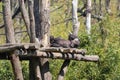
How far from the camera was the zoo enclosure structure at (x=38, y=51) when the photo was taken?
28.0ft

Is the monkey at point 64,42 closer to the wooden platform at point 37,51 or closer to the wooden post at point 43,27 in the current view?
the wooden post at point 43,27

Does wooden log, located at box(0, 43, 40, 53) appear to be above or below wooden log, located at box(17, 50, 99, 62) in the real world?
above

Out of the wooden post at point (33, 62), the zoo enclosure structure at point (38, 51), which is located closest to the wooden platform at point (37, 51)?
the zoo enclosure structure at point (38, 51)

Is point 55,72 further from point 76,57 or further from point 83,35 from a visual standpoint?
point 76,57

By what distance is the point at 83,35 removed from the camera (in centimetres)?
1220

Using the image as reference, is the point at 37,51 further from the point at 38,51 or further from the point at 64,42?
the point at 64,42

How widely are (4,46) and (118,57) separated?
397cm

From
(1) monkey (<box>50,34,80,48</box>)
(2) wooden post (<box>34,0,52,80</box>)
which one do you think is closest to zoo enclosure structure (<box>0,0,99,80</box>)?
(2) wooden post (<box>34,0,52,80</box>)

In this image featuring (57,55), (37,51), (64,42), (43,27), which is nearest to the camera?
(37,51)

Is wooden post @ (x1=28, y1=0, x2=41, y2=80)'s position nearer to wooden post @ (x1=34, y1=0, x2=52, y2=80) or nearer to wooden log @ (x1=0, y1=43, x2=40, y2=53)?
wooden post @ (x1=34, y1=0, x2=52, y2=80)

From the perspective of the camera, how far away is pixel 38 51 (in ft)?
28.3

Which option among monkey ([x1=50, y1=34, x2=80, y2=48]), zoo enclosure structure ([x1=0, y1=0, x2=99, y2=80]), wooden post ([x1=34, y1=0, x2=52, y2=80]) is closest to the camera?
zoo enclosure structure ([x1=0, y1=0, x2=99, y2=80])

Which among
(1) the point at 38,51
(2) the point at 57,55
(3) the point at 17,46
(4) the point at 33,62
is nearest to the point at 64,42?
(2) the point at 57,55

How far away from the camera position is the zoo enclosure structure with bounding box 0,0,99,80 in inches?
336
